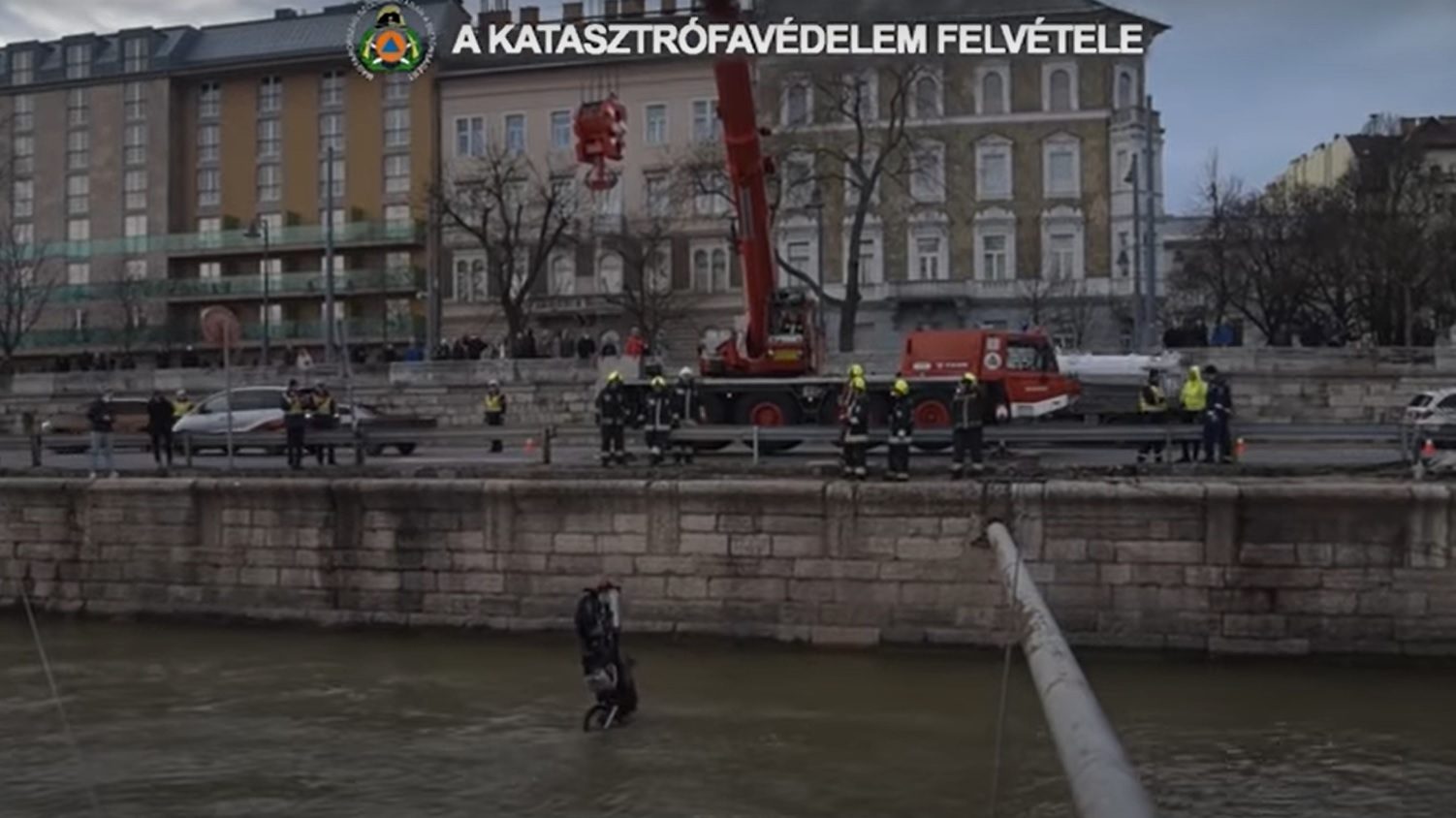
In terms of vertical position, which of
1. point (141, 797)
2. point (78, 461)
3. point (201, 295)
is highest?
point (201, 295)

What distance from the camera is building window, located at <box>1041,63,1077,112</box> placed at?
6094 cm

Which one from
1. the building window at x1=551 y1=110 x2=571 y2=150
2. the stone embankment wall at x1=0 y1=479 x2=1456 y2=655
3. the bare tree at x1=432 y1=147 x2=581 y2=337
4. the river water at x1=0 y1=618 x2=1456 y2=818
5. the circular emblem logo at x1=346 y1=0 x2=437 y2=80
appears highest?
the circular emblem logo at x1=346 y1=0 x2=437 y2=80

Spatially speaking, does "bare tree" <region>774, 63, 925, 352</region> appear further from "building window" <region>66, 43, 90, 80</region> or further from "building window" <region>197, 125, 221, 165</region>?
"building window" <region>66, 43, 90, 80</region>

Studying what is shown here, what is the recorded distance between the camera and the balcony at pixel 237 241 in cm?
6719

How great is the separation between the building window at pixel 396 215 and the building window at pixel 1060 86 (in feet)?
84.3

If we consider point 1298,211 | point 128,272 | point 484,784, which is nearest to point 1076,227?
point 1298,211

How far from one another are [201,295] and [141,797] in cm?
6030

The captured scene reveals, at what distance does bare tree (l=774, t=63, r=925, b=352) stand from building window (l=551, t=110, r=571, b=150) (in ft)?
34.8

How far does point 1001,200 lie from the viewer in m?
62.0

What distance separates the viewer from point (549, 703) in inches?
630

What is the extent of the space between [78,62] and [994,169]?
138ft

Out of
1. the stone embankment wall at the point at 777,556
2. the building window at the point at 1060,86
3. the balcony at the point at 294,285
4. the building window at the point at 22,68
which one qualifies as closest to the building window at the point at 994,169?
the building window at the point at 1060,86

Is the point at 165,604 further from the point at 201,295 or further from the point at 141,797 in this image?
the point at 201,295

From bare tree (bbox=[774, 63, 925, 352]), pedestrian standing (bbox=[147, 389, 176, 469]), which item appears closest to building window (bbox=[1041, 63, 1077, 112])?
bare tree (bbox=[774, 63, 925, 352])
